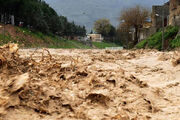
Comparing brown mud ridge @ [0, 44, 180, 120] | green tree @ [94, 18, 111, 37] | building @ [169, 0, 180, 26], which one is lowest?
brown mud ridge @ [0, 44, 180, 120]

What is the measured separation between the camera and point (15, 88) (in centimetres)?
267

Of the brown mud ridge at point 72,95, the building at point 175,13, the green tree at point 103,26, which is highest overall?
the green tree at point 103,26

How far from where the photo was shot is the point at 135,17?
1928 inches

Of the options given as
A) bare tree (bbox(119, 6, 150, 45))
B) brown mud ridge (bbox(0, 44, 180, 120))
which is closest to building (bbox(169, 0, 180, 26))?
bare tree (bbox(119, 6, 150, 45))

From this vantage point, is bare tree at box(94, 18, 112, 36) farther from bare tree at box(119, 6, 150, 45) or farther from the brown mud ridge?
the brown mud ridge

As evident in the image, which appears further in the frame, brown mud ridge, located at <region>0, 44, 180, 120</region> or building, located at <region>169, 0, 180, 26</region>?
building, located at <region>169, 0, 180, 26</region>

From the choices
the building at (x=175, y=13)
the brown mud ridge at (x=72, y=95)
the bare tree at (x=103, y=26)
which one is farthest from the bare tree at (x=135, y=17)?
the bare tree at (x=103, y=26)

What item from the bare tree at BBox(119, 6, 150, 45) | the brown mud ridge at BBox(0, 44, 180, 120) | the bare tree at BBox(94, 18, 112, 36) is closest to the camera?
the brown mud ridge at BBox(0, 44, 180, 120)

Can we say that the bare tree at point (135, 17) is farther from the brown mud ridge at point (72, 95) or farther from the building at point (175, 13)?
the brown mud ridge at point (72, 95)

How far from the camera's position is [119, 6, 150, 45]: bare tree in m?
49.0

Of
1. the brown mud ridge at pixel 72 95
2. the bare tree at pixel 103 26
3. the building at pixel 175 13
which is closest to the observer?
the brown mud ridge at pixel 72 95

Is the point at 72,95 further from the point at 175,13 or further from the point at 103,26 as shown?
the point at 103,26

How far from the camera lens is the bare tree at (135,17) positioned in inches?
1929

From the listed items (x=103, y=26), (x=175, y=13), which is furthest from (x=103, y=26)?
(x=175, y=13)
